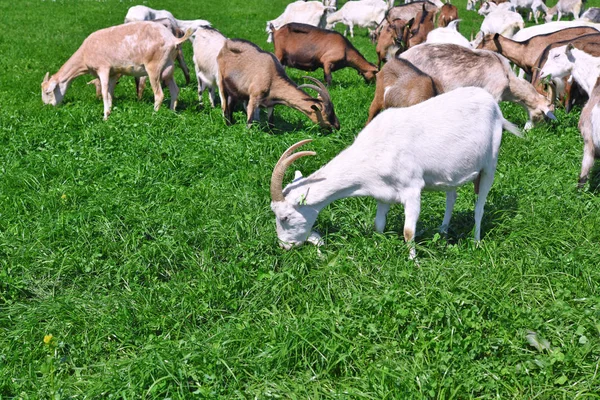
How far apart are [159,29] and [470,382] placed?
25.0ft

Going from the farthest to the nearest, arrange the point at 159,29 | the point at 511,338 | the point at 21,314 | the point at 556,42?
1. the point at 556,42
2. the point at 159,29
3. the point at 21,314
4. the point at 511,338

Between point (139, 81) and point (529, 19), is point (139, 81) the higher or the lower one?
the higher one

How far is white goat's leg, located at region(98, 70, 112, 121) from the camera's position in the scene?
951 centimetres

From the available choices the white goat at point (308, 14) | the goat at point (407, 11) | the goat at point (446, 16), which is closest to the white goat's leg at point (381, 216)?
the white goat at point (308, 14)

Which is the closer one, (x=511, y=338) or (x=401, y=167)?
(x=511, y=338)

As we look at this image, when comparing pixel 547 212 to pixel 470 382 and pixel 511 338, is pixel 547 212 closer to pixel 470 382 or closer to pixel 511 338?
pixel 511 338

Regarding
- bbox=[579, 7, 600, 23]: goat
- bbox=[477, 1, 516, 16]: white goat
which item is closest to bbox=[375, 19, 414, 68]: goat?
bbox=[477, 1, 516, 16]: white goat

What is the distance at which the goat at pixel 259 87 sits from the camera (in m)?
8.72

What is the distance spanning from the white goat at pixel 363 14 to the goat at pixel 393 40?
228 inches

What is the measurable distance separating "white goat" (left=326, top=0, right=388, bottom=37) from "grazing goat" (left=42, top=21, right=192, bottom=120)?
1113cm

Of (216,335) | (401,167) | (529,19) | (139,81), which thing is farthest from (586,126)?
(529,19)

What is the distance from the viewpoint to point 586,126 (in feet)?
22.4

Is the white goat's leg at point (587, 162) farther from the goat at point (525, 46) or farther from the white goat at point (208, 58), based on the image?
the white goat at point (208, 58)

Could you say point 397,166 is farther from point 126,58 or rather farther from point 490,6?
point 490,6
